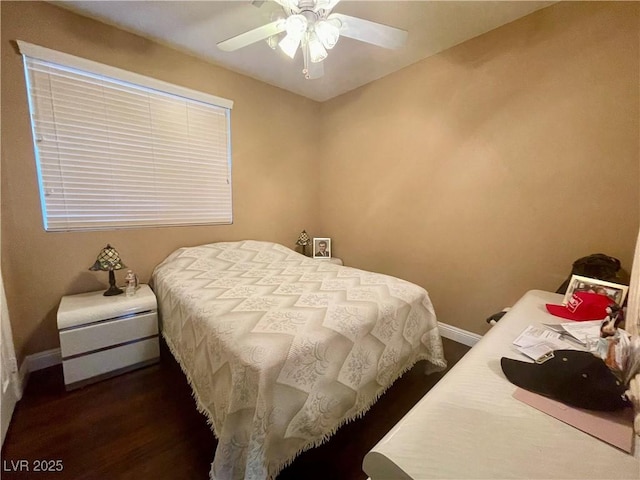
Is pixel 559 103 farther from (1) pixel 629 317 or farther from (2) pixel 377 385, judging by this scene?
(2) pixel 377 385

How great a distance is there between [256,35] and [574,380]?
2.08 m

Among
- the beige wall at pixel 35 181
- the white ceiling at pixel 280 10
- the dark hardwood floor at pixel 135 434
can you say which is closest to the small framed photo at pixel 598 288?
the dark hardwood floor at pixel 135 434

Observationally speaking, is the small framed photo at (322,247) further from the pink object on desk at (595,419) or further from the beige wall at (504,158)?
the pink object on desk at (595,419)

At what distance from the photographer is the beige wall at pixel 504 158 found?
5.00 feet

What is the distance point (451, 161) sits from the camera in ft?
7.14

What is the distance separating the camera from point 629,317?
965mm

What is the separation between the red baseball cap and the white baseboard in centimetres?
103

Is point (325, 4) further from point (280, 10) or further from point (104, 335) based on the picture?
A: point (104, 335)

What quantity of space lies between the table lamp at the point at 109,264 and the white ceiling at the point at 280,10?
172cm

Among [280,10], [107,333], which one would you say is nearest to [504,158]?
[280,10]

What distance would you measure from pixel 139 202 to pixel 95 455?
1728mm

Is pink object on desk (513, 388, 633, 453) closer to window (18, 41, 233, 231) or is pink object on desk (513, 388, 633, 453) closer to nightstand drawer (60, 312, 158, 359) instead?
nightstand drawer (60, 312, 158, 359)

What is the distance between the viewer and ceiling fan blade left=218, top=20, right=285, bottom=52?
142 centimetres

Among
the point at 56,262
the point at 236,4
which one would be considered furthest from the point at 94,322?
the point at 236,4
